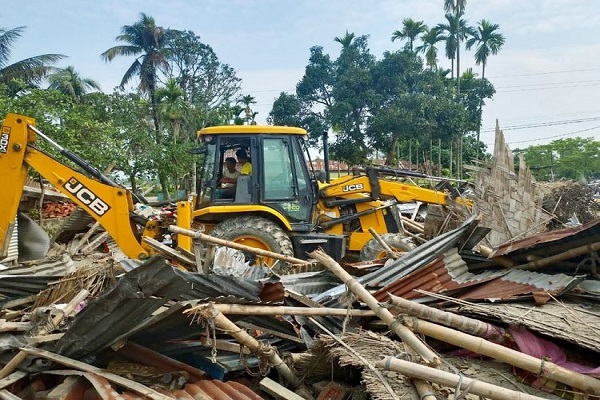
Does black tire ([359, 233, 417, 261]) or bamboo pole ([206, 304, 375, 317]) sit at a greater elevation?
bamboo pole ([206, 304, 375, 317])

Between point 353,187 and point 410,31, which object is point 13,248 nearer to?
point 353,187

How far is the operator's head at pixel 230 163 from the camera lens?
772 centimetres

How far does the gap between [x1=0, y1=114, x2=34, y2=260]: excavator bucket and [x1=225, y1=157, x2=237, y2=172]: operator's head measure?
2.64 m

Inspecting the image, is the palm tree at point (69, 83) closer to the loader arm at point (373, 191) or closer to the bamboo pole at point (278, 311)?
the loader arm at point (373, 191)

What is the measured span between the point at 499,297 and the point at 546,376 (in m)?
0.97

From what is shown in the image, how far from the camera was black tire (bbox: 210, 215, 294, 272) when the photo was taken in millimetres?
7223

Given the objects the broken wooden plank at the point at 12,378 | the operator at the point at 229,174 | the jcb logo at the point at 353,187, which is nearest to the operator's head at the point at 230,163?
the operator at the point at 229,174

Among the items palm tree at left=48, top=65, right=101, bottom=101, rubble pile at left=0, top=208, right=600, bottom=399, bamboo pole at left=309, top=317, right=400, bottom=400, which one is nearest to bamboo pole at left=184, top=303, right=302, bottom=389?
rubble pile at left=0, top=208, right=600, bottom=399

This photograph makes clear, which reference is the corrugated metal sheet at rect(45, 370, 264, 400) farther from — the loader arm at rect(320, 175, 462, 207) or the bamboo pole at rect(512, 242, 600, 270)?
the loader arm at rect(320, 175, 462, 207)

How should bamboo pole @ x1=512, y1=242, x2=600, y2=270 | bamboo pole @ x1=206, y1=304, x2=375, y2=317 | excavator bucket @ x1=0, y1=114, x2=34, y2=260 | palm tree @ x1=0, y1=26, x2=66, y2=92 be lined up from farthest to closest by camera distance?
palm tree @ x1=0, y1=26, x2=66, y2=92
excavator bucket @ x1=0, y1=114, x2=34, y2=260
bamboo pole @ x1=512, y1=242, x2=600, y2=270
bamboo pole @ x1=206, y1=304, x2=375, y2=317


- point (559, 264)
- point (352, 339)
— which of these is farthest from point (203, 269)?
point (559, 264)

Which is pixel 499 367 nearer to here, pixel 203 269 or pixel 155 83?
pixel 203 269

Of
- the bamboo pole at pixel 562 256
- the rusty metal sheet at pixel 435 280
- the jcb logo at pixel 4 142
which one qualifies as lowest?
the rusty metal sheet at pixel 435 280

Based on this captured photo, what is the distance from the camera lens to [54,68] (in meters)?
25.7
